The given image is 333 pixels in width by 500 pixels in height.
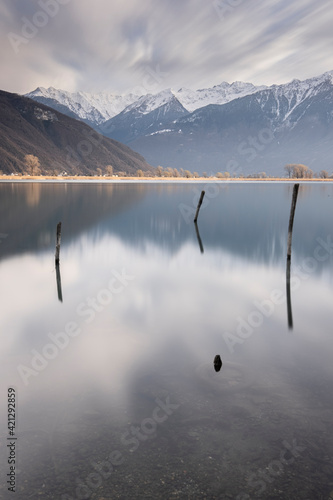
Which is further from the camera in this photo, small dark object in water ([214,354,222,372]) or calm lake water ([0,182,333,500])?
small dark object in water ([214,354,222,372])

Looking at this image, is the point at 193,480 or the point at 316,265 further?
the point at 316,265

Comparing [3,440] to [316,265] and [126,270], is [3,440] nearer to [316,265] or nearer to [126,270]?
[126,270]

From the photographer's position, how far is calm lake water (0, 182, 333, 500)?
716 cm

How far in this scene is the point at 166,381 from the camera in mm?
10633

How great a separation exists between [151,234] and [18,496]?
37.1 metres

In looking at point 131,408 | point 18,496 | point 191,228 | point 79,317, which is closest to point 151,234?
point 191,228

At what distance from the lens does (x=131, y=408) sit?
9234 millimetres

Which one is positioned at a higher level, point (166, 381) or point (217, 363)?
point (217, 363)

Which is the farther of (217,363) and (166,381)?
(217,363)

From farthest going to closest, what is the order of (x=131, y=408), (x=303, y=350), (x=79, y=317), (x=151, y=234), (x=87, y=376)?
1. (x=151, y=234)
2. (x=79, y=317)
3. (x=303, y=350)
4. (x=87, y=376)
5. (x=131, y=408)

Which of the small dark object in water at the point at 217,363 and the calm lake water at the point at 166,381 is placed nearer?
the calm lake water at the point at 166,381

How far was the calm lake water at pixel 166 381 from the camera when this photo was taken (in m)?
7.16

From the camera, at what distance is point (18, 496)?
662cm

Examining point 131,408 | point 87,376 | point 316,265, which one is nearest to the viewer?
point 131,408
